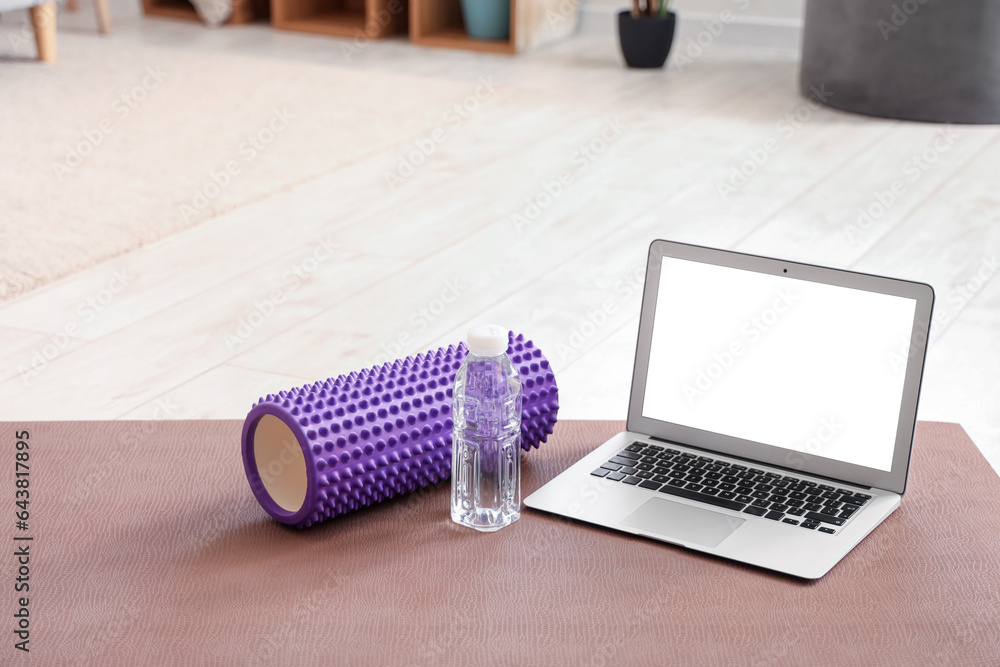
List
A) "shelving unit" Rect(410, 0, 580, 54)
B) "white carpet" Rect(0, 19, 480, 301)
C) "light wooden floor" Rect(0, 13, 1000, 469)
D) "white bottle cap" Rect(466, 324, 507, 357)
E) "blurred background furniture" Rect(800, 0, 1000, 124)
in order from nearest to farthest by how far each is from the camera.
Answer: "white bottle cap" Rect(466, 324, 507, 357) < "light wooden floor" Rect(0, 13, 1000, 469) < "white carpet" Rect(0, 19, 480, 301) < "blurred background furniture" Rect(800, 0, 1000, 124) < "shelving unit" Rect(410, 0, 580, 54)

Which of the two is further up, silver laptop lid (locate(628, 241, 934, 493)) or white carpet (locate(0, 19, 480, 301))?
silver laptop lid (locate(628, 241, 934, 493))

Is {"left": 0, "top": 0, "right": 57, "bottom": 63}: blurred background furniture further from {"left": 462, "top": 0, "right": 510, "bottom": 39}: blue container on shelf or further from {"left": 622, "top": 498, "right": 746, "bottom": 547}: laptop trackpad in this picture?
{"left": 622, "top": 498, "right": 746, "bottom": 547}: laptop trackpad

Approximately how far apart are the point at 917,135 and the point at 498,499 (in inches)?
106

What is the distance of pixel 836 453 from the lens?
40.3 inches

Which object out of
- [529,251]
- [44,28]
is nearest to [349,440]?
[529,251]

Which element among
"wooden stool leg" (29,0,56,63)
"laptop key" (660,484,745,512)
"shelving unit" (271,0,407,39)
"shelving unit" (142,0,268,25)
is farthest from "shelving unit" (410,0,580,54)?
"laptop key" (660,484,745,512)

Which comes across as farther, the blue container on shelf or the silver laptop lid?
the blue container on shelf

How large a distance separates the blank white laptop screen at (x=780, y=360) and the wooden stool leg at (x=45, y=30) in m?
3.49

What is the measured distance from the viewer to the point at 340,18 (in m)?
4.83

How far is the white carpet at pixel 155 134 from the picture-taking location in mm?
2475

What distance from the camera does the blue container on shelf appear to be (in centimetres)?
441

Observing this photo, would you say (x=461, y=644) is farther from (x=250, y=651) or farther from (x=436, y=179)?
(x=436, y=179)

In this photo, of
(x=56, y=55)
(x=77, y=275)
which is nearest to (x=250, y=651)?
A: (x=77, y=275)

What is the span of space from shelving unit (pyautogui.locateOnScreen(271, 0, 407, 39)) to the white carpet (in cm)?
52
